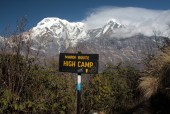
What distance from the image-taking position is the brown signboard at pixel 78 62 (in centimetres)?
1048

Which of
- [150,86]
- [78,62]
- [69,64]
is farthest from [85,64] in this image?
[150,86]

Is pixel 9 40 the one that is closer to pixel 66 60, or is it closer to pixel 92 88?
pixel 66 60

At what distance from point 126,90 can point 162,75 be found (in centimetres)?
765

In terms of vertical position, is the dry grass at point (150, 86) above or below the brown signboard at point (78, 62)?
below

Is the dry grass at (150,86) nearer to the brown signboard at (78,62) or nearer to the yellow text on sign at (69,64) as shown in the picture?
the brown signboard at (78,62)

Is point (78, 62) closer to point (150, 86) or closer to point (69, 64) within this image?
point (69, 64)

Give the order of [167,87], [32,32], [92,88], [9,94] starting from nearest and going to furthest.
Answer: [9,94] < [32,32] < [167,87] < [92,88]

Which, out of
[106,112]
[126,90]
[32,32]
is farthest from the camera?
[126,90]

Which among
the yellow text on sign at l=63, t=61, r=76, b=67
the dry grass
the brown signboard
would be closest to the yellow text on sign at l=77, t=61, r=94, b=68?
the brown signboard

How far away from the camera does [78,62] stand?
10.6 meters

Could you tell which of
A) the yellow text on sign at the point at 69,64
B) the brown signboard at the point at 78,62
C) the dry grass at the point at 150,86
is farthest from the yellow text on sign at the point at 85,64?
the dry grass at the point at 150,86

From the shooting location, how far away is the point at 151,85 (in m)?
11.9

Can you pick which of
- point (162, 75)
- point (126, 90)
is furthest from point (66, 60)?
point (126, 90)

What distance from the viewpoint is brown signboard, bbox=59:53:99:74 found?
10.5m
